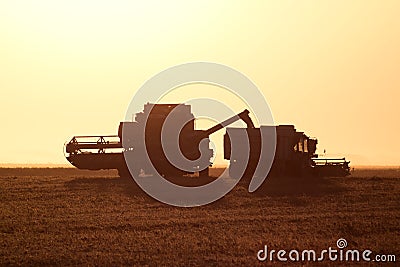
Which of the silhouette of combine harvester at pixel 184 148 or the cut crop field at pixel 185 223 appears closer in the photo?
the cut crop field at pixel 185 223

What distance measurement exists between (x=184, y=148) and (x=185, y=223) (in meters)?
21.4

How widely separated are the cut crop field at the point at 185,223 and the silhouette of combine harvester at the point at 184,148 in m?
5.34

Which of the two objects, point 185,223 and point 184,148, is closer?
point 185,223

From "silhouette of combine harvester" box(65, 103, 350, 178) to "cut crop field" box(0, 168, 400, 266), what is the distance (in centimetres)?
534

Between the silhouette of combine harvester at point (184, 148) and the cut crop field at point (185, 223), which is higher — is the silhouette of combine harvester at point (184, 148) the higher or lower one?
the higher one

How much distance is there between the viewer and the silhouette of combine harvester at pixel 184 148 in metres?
48.9

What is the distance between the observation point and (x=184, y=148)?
50.3m

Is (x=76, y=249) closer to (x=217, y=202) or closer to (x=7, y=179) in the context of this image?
(x=217, y=202)

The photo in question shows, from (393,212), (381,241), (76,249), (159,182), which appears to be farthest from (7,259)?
(159,182)

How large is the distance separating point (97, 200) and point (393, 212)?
13.1 meters

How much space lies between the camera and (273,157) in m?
49.6

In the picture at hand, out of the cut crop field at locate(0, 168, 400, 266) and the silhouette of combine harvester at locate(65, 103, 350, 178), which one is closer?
the cut crop field at locate(0, 168, 400, 266)

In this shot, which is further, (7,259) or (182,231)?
(182,231)

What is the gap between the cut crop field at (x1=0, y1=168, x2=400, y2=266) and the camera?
23.1 meters
